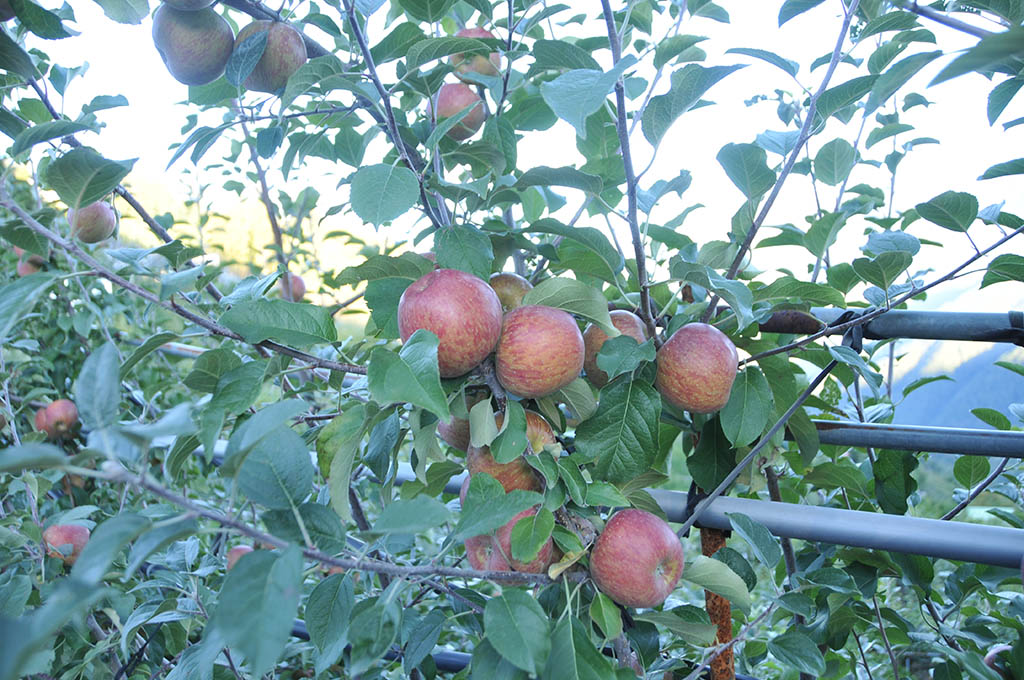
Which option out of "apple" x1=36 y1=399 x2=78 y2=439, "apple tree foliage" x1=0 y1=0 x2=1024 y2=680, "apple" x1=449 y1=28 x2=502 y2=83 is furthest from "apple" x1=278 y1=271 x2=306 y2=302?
"apple" x1=449 y1=28 x2=502 y2=83

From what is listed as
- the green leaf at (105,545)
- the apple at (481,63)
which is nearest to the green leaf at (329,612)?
the green leaf at (105,545)

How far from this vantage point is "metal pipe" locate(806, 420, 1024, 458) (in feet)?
2.56

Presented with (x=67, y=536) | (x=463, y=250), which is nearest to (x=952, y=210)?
(x=463, y=250)

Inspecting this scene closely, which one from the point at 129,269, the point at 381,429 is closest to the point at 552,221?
the point at 381,429

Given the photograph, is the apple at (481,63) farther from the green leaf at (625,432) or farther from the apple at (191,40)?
the green leaf at (625,432)

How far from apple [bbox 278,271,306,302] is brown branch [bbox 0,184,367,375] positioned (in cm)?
122

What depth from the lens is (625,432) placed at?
2.45 feet

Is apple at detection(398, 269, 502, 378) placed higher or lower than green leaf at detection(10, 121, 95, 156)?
lower

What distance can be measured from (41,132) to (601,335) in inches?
23.7

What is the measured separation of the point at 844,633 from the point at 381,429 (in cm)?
74

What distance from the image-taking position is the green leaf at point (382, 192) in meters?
0.63

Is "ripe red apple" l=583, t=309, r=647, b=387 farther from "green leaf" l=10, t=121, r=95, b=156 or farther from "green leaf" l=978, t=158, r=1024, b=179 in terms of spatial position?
"green leaf" l=10, t=121, r=95, b=156

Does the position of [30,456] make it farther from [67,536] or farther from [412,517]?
[67,536]

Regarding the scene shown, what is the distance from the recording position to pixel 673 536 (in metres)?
0.72
